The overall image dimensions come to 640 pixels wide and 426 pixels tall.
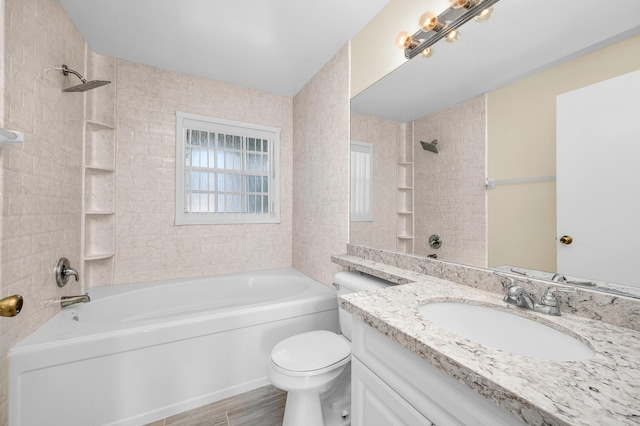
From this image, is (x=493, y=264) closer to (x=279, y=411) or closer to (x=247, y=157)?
(x=279, y=411)

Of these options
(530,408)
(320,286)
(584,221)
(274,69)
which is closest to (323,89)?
(274,69)

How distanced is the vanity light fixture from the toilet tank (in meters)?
1.33

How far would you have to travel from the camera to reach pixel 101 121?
2.21m

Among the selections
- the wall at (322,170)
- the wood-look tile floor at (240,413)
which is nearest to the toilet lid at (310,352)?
the wood-look tile floor at (240,413)

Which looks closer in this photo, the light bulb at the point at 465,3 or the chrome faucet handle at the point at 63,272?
the light bulb at the point at 465,3

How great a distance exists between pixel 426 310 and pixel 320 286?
141 cm

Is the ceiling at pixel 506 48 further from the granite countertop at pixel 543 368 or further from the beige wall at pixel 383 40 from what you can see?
the granite countertop at pixel 543 368

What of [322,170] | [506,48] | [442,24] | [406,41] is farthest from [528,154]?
[322,170]

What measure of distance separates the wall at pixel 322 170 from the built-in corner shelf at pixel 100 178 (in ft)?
5.64

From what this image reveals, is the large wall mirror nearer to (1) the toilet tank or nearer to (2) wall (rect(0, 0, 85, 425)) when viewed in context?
(1) the toilet tank

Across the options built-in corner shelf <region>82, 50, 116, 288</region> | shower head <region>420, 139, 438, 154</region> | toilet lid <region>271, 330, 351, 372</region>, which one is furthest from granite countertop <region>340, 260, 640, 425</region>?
built-in corner shelf <region>82, 50, 116, 288</region>

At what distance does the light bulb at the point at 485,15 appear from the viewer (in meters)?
1.08

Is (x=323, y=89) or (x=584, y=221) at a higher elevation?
(x=323, y=89)

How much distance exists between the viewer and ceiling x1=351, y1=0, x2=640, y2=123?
797 mm
